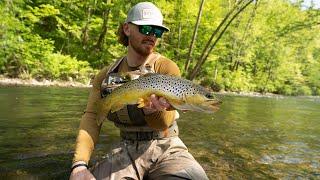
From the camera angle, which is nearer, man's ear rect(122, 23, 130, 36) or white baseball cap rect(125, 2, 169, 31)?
white baseball cap rect(125, 2, 169, 31)

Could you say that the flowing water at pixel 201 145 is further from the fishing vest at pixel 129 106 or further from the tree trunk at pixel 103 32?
the tree trunk at pixel 103 32

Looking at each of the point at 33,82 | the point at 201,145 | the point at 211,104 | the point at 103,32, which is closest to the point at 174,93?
the point at 211,104

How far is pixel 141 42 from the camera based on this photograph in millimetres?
3766

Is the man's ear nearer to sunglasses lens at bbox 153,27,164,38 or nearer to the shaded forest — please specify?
sunglasses lens at bbox 153,27,164,38

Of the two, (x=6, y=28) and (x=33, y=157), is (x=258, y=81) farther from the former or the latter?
(x=33, y=157)

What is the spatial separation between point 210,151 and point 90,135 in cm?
357

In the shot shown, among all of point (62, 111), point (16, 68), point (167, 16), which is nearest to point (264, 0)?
point (167, 16)

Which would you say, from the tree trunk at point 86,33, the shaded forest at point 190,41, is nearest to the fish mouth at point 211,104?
the shaded forest at point 190,41

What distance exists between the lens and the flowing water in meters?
5.57

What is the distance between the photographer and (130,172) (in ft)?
12.3

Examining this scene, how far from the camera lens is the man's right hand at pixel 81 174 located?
3443mm

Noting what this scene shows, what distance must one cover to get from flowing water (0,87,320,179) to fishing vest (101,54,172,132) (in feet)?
5.06

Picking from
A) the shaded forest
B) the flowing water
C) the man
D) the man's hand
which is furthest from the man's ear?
the shaded forest

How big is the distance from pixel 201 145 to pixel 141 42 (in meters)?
4.16
